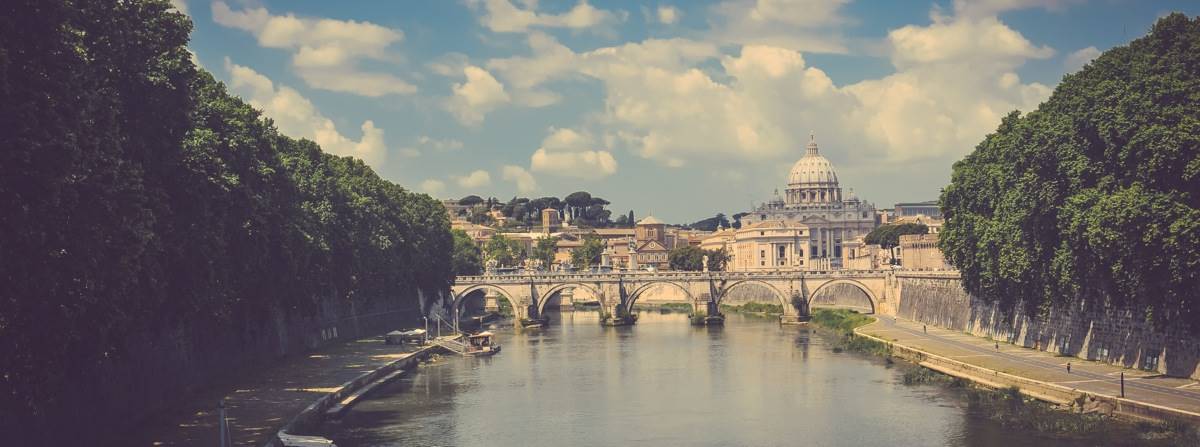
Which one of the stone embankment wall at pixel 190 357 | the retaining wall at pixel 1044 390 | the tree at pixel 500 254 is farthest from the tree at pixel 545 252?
the retaining wall at pixel 1044 390

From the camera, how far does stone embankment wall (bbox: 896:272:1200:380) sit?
4609cm

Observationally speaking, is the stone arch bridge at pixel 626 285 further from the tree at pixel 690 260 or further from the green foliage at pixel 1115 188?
the tree at pixel 690 260

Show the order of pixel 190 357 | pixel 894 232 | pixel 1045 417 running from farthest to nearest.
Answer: pixel 894 232 → pixel 190 357 → pixel 1045 417

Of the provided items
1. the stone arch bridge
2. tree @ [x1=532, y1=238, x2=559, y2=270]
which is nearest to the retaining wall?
the stone arch bridge

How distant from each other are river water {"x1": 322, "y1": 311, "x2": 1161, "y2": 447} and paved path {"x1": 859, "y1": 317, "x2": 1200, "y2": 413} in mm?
2891

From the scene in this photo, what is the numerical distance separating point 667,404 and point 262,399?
629 inches

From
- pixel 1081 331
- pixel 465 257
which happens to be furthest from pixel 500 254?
pixel 1081 331

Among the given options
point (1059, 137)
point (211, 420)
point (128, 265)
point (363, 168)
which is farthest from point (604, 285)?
point (128, 265)

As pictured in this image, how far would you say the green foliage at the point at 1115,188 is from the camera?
137 feet

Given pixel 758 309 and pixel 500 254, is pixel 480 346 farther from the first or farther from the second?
pixel 500 254

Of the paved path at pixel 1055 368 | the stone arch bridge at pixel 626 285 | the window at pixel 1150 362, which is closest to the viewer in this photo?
the paved path at pixel 1055 368

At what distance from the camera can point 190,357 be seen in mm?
48906

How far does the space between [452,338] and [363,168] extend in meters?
16.2

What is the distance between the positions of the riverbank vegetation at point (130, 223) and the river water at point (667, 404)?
6.24 metres
